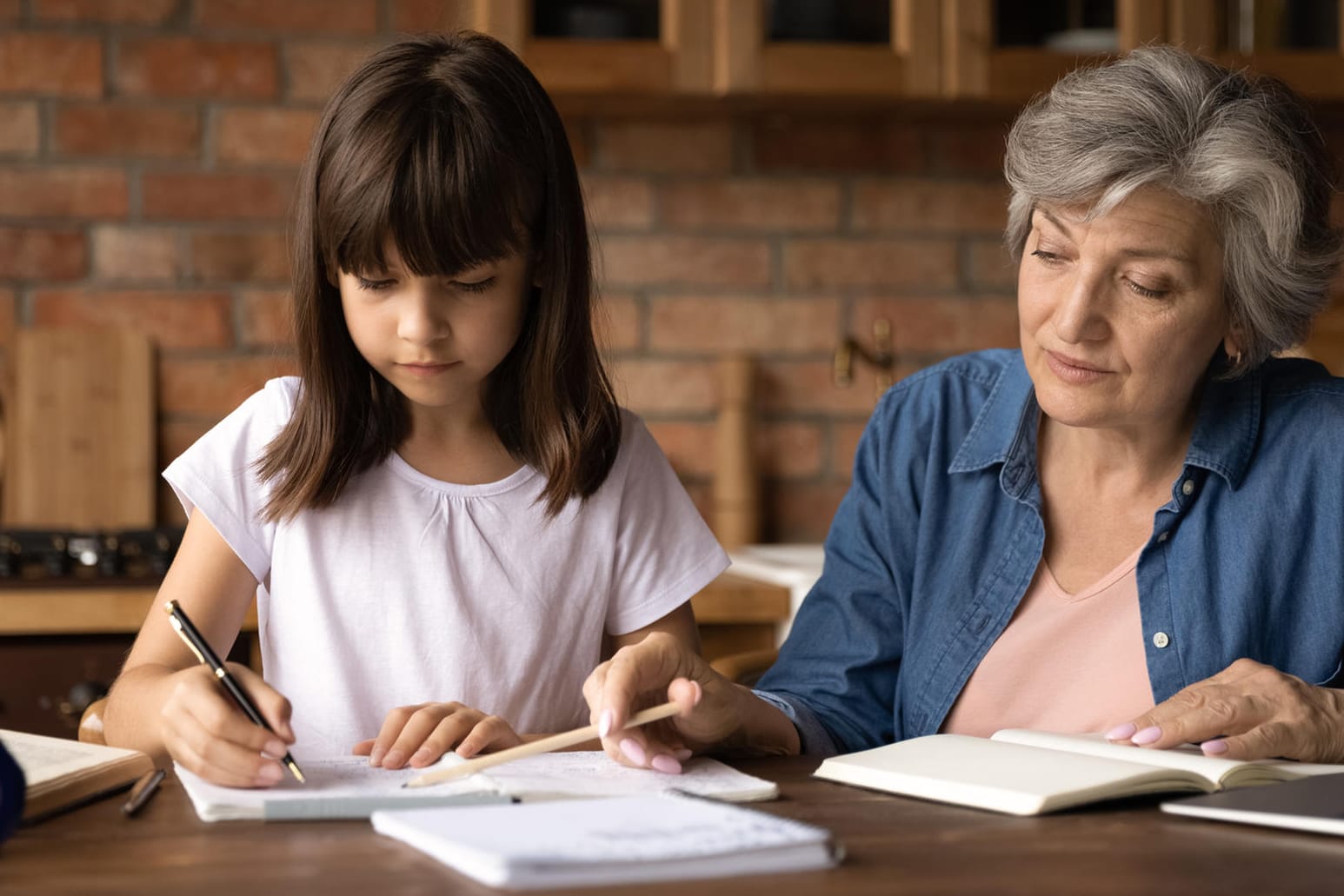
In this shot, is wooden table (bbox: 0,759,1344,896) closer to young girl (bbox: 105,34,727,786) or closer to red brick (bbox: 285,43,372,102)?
young girl (bbox: 105,34,727,786)

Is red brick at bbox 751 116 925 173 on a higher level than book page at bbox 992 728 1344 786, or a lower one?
higher

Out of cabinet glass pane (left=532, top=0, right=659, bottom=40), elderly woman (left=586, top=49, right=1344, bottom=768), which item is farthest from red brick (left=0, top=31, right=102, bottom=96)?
elderly woman (left=586, top=49, right=1344, bottom=768)

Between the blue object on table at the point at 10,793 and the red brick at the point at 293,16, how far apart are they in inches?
77.0

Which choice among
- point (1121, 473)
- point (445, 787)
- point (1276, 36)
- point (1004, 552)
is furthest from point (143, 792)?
point (1276, 36)

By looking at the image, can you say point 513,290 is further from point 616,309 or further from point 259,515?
point 616,309

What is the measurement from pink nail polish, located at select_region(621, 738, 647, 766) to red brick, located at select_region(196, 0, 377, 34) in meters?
1.84

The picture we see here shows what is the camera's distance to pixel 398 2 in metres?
2.56

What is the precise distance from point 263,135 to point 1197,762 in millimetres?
2002

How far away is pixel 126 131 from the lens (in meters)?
2.49

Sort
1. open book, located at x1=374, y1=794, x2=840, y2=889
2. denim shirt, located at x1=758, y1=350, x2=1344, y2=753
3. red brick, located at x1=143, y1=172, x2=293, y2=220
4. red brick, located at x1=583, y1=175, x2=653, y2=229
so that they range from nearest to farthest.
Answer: open book, located at x1=374, y1=794, x2=840, y2=889 → denim shirt, located at x1=758, y1=350, x2=1344, y2=753 → red brick, located at x1=143, y1=172, x2=293, y2=220 → red brick, located at x1=583, y1=175, x2=653, y2=229

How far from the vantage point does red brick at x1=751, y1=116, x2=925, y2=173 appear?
2.69 m

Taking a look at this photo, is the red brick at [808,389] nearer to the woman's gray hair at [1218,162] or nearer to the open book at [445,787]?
the woman's gray hair at [1218,162]

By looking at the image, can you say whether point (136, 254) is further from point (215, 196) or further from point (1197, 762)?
point (1197, 762)

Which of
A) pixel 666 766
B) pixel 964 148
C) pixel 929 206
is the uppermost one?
pixel 964 148
